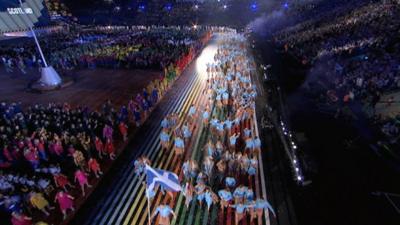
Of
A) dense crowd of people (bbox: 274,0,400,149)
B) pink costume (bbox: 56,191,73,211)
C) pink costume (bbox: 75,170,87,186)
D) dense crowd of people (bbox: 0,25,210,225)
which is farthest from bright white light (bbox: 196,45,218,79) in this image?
pink costume (bbox: 56,191,73,211)

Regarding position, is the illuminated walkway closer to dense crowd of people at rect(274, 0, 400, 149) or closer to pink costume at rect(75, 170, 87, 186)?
pink costume at rect(75, 170, 87, 186)

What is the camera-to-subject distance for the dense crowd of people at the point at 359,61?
1825 cm

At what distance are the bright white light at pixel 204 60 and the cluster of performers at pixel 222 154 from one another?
23.0ft

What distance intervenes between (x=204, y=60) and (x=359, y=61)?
59.9ft

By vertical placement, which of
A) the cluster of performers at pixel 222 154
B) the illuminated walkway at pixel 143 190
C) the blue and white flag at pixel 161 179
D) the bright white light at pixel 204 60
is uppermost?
the blue and white flag at pixel 161 179

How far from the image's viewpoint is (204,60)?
35.8m

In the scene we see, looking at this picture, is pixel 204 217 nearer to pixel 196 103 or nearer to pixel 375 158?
pixel 375 158

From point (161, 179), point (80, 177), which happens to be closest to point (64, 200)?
point (80, 177)

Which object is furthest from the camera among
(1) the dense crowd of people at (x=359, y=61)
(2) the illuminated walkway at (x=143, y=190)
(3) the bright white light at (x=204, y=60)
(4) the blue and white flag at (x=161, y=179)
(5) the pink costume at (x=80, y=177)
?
(3) the bright white light at (x=204, y=60)

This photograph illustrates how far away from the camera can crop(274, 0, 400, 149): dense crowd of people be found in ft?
59.9

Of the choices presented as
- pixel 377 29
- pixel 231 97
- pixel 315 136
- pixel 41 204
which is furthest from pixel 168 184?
pixel 377 29

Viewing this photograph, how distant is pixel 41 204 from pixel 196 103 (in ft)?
42.5

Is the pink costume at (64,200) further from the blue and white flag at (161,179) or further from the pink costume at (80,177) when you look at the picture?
the blue and white flag at (161,179)

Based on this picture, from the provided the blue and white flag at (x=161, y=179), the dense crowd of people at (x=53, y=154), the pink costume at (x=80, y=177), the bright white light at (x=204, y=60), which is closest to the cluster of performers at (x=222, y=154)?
the blue and white flag at (x=161, y=179)
